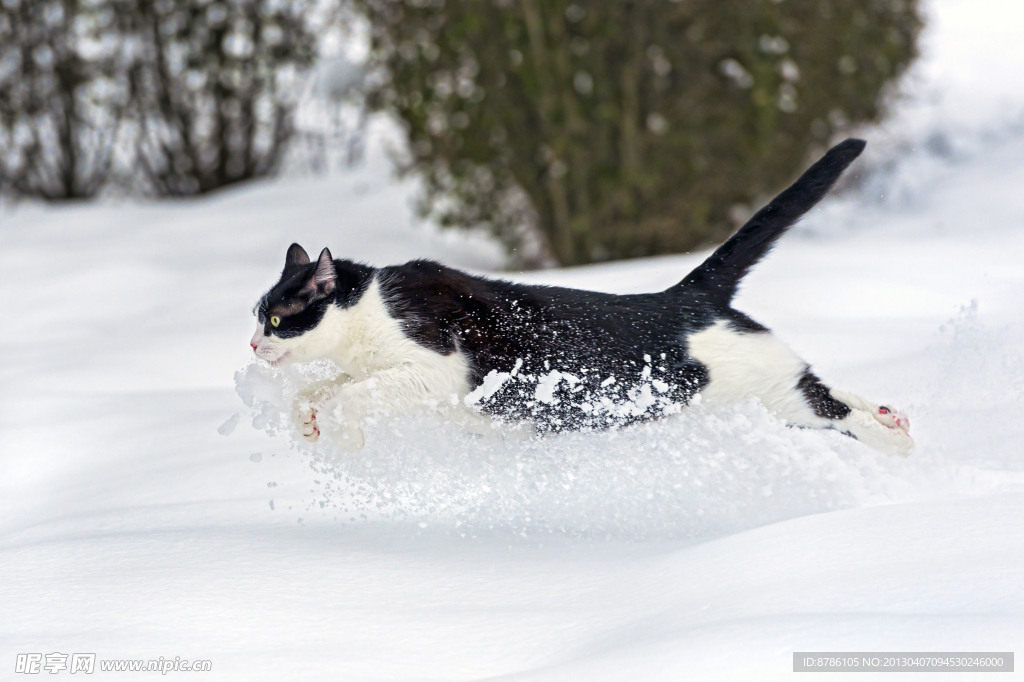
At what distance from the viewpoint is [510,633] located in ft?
6.21

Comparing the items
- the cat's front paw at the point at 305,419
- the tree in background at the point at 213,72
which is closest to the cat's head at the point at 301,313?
the cat's front paw at the point at 305,419

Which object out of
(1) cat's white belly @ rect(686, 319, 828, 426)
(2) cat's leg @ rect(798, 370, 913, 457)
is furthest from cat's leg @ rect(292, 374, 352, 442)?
(2) cat's leg @ rect(798, 370, 913, 457)

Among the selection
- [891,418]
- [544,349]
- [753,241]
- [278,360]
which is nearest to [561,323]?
[544,349]

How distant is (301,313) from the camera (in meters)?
2.75

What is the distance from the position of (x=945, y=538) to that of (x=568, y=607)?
711 millimetres

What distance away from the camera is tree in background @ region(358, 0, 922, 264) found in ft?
22.0

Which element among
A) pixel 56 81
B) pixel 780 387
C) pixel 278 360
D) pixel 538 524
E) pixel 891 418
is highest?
pixel 56 81

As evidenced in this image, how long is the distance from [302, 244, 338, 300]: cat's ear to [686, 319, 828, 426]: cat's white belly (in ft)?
3.15

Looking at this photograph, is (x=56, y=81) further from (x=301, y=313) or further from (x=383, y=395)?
(x=383, y=395)

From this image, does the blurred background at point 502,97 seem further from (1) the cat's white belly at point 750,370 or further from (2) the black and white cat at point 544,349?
(1) the cat's white belly at point 750,370

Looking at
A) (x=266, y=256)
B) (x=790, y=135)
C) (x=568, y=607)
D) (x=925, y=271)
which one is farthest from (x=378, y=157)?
(x=568, y=607)

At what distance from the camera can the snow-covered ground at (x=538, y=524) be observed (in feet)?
5.76

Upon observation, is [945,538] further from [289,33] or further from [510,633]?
[289,33]

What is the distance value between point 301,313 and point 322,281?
4.1 inches
